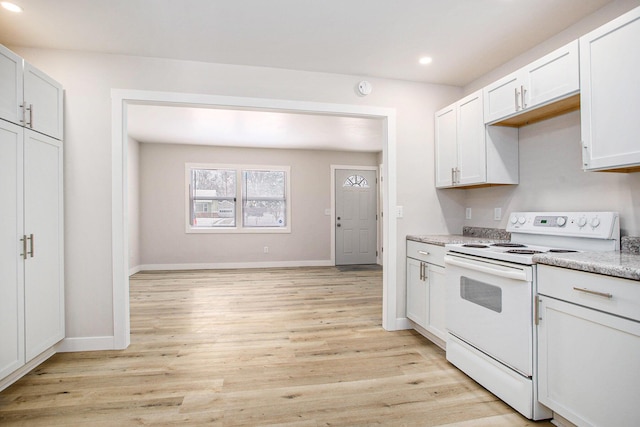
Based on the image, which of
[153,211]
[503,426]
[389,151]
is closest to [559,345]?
[503,426]

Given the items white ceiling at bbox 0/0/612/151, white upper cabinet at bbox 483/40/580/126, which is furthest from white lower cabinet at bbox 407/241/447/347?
Answer: white ceiling at bbox 0/0/612/151

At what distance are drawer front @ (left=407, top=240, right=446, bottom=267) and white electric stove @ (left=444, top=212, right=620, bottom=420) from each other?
18 cm

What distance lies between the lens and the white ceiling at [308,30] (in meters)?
2.04

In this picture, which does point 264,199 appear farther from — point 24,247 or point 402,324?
point 24,247

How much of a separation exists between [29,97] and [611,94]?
142 inches

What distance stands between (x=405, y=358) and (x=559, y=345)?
3.77 feet

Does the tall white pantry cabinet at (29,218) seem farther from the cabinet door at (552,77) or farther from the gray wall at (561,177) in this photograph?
the gray wall at (561,177)

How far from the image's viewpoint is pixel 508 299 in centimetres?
185

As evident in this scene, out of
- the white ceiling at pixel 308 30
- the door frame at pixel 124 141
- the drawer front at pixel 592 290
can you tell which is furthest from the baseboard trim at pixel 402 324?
the white ceiling at pixel 308 30

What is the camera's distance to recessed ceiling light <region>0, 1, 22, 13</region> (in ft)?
6.59

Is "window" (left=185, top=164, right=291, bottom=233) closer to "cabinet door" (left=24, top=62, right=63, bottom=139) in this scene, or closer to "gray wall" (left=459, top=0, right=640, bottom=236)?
"cabinet door" (left=24, top=62, right=63, bottom=139)

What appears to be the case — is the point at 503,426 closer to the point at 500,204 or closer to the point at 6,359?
the point at 500,204

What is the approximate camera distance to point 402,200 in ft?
10.3

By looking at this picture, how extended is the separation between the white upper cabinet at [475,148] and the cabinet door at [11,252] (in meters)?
3.36
